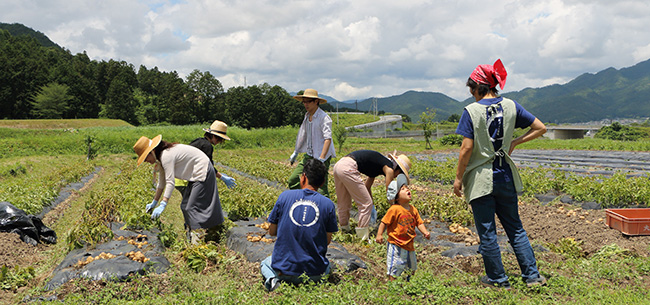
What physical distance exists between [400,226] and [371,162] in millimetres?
1617

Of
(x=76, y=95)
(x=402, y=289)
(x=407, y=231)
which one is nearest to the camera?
(x=402, y=289)

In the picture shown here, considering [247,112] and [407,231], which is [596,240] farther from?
[247,112]

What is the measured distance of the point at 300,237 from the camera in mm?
3639

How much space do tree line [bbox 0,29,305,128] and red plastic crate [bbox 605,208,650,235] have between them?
65224mm

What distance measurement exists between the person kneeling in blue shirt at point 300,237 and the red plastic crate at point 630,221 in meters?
4.12

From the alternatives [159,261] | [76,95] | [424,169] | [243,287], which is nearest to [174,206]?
[159,261]

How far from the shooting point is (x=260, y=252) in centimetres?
471

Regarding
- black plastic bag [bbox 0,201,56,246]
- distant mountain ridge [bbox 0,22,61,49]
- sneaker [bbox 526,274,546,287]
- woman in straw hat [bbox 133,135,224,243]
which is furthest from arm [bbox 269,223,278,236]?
distant mountain ridge [bbox 0,22,61,49]

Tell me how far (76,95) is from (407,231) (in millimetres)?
74557

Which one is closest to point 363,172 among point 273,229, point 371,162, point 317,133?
point 371,162

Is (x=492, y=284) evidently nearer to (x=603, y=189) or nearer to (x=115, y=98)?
(x=603, y=189)

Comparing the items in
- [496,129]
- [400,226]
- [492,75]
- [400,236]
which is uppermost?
[492,75]

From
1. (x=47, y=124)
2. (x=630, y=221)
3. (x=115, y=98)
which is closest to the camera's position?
(x=630, y=221)

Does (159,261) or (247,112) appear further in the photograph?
(247,112)
